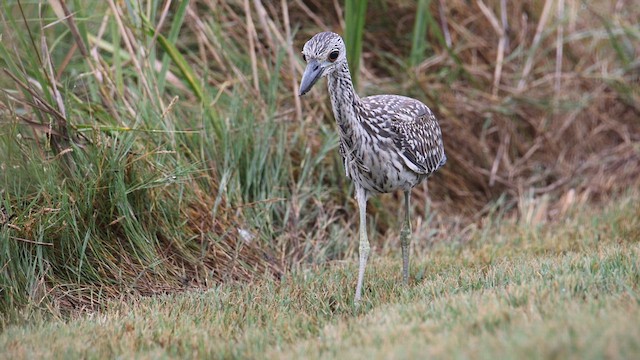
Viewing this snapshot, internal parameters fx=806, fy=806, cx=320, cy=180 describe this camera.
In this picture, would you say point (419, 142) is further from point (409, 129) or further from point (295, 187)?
point (295, 187)

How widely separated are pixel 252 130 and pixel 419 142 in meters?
1.72

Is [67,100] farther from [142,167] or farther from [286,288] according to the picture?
[286,288]

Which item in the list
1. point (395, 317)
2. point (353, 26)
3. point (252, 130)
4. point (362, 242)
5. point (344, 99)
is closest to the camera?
Answer: point (395, 317)

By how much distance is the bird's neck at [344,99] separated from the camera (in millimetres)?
5090

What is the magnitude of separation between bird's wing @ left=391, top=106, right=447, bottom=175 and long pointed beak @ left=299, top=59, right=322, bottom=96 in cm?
78

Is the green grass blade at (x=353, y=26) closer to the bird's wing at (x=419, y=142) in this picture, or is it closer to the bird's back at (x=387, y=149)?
the bird's wing at (x=419, y=142)

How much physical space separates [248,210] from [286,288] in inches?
49.0

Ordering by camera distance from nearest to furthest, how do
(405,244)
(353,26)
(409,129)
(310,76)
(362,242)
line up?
(310,76) → (362,242) → (409,129) → (405,244) → (353,26)

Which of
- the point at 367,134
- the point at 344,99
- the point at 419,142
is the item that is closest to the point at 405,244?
the point at 419,142

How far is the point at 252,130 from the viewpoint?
6836 mm

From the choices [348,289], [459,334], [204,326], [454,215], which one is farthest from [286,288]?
[454,215]

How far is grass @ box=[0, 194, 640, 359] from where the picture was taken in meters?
3.52

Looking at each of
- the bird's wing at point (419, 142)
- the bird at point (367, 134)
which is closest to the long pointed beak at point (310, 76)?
the bird at point (367, 134)

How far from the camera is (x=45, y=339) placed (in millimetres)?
4285
